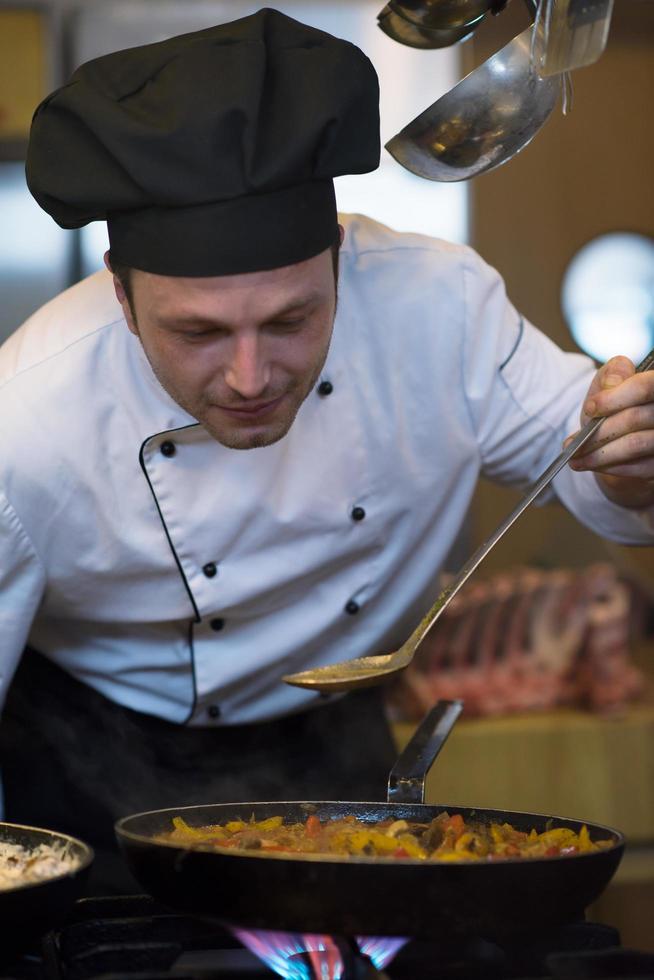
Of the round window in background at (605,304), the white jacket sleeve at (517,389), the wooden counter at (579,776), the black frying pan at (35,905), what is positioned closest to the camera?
the black frying pan at (35,905)

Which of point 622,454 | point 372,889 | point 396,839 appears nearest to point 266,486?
point 622,454

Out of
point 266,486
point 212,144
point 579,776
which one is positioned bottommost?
point 579,776

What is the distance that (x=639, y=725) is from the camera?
9.81 ft

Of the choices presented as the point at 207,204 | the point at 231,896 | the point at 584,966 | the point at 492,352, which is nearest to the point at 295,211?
the point at 207,204

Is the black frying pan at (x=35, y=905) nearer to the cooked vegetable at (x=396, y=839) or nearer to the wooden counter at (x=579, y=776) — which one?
the cooked vegetable at (x=396, y=839)

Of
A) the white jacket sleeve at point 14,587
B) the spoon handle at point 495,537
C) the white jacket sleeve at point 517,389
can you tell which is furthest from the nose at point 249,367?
the white jacket sleeve at point 517,389

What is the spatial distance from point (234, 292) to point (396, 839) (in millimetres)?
580

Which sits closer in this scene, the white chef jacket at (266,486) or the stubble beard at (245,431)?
the stubble beard at (245,431)

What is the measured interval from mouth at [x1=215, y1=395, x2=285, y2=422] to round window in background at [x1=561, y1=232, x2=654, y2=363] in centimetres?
271

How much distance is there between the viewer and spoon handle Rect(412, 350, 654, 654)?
4.41 ft

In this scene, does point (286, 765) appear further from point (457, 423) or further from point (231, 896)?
point (231, 896)

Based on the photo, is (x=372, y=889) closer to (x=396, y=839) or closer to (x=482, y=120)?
(x=396, y=839)

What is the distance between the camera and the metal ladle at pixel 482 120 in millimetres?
1476

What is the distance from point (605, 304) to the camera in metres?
3.96
